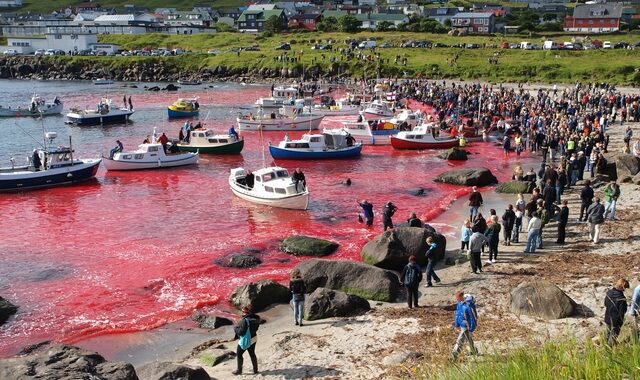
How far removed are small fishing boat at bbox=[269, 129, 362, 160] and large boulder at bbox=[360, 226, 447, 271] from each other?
82.2 feet

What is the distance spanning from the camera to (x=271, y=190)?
34875mm

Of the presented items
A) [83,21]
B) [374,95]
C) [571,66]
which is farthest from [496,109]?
[83,21]

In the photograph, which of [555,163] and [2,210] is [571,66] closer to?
[555,163]

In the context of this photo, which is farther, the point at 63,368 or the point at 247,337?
the point at 247,337

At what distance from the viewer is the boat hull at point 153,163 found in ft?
152

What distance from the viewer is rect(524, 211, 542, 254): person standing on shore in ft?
75.0

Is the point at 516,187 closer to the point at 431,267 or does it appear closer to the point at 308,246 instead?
the point at 308,246

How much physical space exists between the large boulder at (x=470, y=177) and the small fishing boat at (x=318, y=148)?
11.4 metres

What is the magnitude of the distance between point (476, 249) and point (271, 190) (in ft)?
52.1

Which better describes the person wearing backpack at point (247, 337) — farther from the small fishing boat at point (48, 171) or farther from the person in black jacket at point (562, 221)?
the small fishing boat at point (48, 171)

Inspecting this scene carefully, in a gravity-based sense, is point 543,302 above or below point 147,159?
above

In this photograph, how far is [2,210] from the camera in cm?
3656

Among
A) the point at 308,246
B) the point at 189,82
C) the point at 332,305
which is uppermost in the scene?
the point at 189,82

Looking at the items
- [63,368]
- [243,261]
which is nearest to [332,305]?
[243,261]
